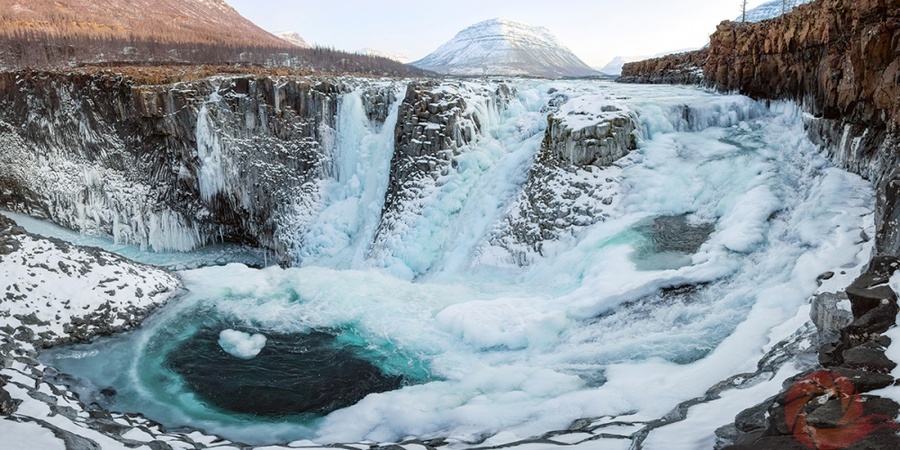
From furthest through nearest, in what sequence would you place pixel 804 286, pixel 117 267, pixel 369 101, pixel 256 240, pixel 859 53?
pixel 256 240 < pixel 369 101 < pixel 117 267 < pixel 859 53 < pixel 804 286

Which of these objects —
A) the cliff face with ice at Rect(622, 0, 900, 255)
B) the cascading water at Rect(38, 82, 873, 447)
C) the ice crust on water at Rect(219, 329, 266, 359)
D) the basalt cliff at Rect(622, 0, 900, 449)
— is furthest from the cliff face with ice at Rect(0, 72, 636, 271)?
the ice crust on water at Rect(219, 329, 266, 359)

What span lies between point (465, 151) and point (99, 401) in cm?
1271

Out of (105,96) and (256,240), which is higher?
(105,96)

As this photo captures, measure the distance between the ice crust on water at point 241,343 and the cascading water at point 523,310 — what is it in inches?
1.9

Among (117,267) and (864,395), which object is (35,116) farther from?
(864,395)

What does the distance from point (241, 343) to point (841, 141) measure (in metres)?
14.5

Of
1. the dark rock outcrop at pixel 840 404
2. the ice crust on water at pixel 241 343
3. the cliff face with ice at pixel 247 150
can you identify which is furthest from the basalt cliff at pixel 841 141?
the ice crust on water at pixel 241 343

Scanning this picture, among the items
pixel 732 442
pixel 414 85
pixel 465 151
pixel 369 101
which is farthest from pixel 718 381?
pixel 369 101

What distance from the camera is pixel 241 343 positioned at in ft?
37.2

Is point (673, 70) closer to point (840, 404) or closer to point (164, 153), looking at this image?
point (164, 153)

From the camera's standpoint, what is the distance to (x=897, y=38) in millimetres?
9625

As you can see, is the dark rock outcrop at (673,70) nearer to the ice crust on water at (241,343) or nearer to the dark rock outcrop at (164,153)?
the dark rock outcrop at (164,153)

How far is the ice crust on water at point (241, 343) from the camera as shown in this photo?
1105 centimetres

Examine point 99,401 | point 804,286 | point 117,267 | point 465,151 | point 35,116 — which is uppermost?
point 35,116
